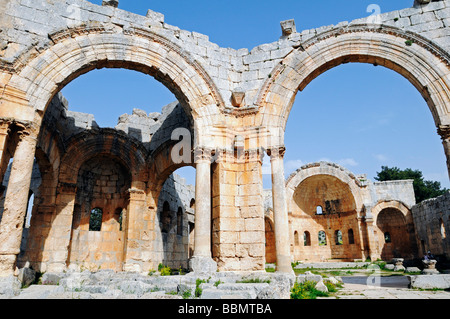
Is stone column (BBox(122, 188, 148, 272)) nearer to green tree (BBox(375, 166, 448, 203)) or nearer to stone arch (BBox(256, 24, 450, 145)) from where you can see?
stone arch (BBox(256, 24, 450, 145))

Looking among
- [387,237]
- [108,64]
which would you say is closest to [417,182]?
[387,237]

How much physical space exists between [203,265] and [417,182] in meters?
37.9

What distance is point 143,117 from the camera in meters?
14.9

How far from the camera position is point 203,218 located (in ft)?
28.0

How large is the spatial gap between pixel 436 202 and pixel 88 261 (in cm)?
1865

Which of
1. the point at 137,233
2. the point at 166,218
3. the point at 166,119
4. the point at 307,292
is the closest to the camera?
the point at 307,292

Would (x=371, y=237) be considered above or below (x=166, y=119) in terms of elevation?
below

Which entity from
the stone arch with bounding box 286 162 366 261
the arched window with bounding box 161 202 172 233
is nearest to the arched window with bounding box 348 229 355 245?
the stone arch with bounding box 286 162 366 261

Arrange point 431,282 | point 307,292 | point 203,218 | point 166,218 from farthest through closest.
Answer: point 166,218, point 203,218, point 431,282, point 307,292

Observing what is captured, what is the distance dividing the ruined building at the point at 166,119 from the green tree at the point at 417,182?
106 feet

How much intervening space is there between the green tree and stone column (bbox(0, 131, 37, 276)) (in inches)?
1535

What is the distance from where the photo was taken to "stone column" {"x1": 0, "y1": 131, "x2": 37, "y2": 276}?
680cm

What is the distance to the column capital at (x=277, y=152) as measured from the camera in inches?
358

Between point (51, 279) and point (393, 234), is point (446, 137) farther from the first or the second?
point (393, 234)
